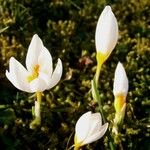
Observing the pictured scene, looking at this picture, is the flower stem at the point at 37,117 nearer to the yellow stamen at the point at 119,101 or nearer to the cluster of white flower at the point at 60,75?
the cluster of white flower at the point at 60,75

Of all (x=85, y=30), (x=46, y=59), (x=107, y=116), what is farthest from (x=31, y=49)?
(x=85, y=30)

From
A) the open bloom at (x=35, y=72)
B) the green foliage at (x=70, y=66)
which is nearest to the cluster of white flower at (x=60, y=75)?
the open bloom at (x=35, y=72)

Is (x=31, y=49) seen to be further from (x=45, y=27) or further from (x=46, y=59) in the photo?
(x=45, y=27)

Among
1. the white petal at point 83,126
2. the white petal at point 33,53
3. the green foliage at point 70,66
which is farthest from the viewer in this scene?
the green foliage at point 70,66

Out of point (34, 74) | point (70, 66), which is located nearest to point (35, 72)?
point (34, 74)

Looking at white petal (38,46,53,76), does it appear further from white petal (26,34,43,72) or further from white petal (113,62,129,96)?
white petal (113,62,129,96)
